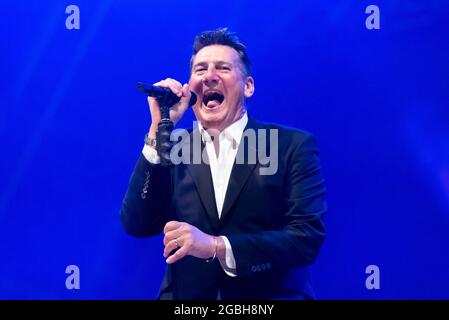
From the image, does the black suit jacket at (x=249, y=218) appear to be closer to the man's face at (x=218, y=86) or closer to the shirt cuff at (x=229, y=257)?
the shirt cuff at (x=229, y=257)

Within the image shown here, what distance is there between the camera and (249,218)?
251cm

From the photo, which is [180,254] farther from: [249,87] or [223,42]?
[223,42]

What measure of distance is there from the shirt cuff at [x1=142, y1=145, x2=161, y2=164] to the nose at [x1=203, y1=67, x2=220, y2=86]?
398 millimetres

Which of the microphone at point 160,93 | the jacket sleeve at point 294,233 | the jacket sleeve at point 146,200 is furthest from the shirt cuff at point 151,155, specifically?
the jacket sleeve at point 294,233

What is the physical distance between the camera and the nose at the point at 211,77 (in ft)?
8.58

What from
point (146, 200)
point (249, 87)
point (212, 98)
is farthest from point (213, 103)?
point (146, 200)

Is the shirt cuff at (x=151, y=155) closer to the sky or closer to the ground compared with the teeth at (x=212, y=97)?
closer to the ground

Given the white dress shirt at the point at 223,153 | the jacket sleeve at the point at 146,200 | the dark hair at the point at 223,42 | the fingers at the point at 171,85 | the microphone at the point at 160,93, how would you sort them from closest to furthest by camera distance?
1. the microphone at the point at 160,93
2. the fingers at the point at 171,85
3. the jacket sleeve at the point at 146,200
4. the white dress shirt at the point at 223,153
5. the dark hair at the point at 223,42

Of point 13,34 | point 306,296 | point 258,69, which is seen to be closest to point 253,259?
point 306,296

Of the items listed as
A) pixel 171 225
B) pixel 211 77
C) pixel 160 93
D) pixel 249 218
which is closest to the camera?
pixel 160 93

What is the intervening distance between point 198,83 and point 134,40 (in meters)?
0.35

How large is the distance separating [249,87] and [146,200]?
25.8 inches

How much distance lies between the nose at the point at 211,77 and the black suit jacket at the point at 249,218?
0.34m

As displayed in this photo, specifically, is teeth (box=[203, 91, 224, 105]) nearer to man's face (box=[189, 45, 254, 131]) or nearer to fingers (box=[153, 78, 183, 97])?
man's face (box=[189, 45, 254, 131])
